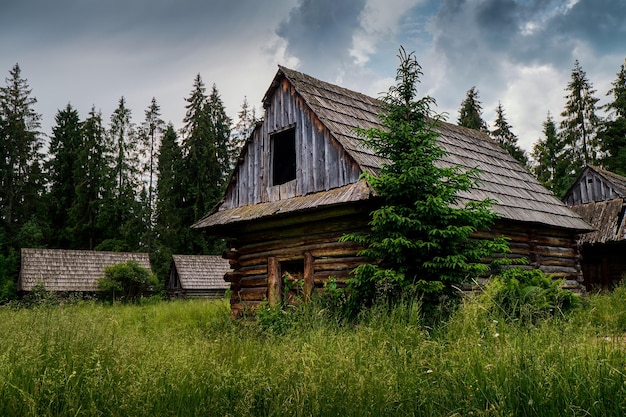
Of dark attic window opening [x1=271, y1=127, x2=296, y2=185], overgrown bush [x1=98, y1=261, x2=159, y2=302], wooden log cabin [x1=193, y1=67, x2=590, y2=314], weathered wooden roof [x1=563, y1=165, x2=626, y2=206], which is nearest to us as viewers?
wooden log cabin [x1=193, y1=67, x2=590, y2=314]

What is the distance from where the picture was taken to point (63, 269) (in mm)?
Result: 29578

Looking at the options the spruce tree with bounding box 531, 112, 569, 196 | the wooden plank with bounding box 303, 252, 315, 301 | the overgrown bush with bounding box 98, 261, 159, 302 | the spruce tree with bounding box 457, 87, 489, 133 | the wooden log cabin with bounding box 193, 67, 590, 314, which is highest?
the spruce tree with bounding box 457, 87, 489, 133

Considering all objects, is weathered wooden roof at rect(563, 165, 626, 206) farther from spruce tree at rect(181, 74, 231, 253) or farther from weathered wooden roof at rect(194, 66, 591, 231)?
spruce tree at rect(181, 74, 231, 253)

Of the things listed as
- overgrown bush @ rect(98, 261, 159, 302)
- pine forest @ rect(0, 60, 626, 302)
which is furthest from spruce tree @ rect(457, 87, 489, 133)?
overgrown bush @ rect(98, 261, 159, 302)

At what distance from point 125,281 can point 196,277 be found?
16.1 ft

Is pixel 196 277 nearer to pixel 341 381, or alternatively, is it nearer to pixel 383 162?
pixel 383 162

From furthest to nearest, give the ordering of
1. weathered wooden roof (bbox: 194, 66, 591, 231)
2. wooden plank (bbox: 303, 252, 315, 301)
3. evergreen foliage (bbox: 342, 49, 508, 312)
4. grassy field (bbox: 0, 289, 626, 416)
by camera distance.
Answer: weathered wooden roof (bbox: 194, 66, 591, 231), wooden plank (bbox: 303, 252, 315, 301), evergreen foliage (bbox: 342, 49, 508, 312), grassy field (bbox: 0, 289, 626, 416)

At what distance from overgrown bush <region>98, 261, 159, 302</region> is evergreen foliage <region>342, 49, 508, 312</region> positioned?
23067mm

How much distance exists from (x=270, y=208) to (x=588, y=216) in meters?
15.8

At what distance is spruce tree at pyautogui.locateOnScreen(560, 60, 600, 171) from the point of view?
3475cm

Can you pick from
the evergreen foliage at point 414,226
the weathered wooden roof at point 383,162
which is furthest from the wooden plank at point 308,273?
the evergreen foliage at point 414,226

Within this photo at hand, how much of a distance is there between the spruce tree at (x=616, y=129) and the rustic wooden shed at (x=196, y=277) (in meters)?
26.0

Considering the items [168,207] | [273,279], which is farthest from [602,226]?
[168,207]

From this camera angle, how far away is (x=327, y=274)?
33.0ft
